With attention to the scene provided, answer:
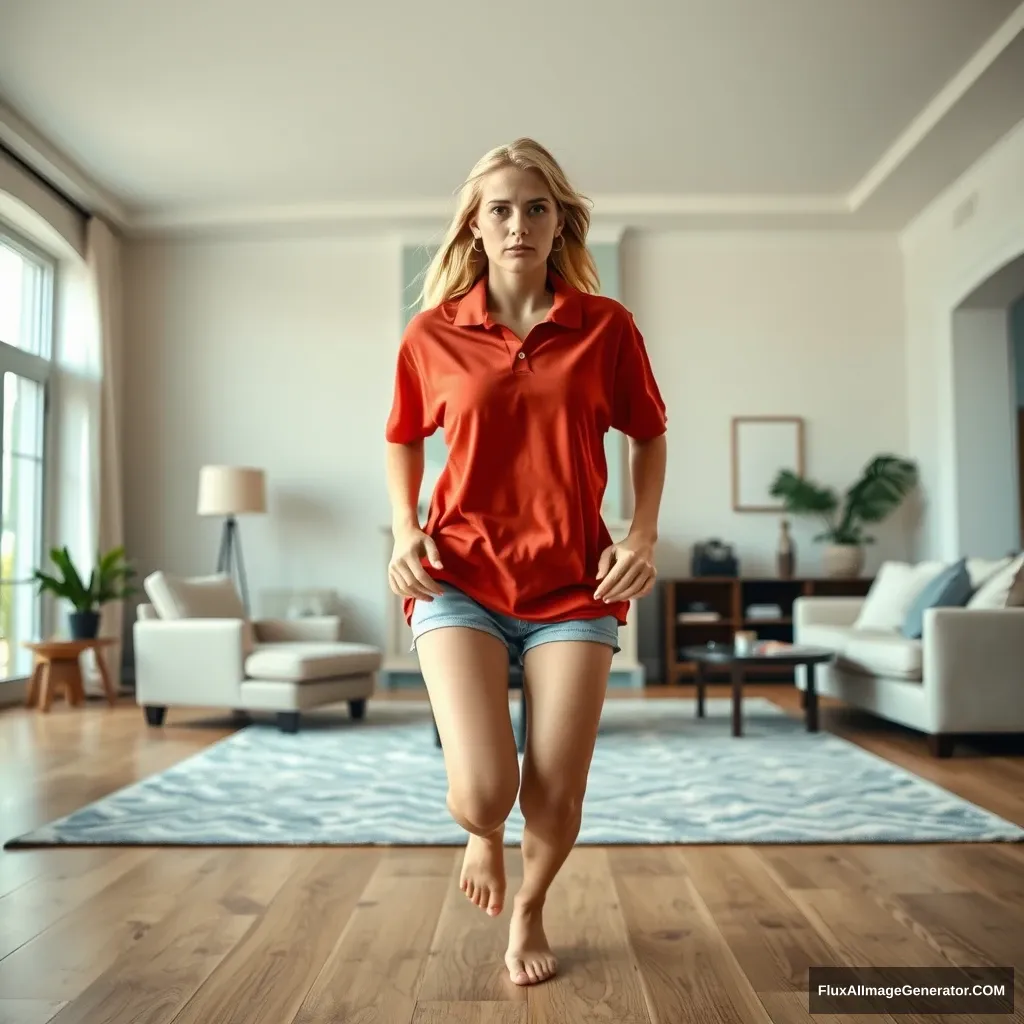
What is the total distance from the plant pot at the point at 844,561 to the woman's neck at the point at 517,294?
6.00 m

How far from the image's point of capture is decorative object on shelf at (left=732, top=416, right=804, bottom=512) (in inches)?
307

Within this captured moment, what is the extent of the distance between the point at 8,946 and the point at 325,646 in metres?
3.56

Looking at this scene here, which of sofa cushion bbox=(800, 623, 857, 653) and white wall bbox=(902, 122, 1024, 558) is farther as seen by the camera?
white wall bbox=(902, 122, 1024, 558)

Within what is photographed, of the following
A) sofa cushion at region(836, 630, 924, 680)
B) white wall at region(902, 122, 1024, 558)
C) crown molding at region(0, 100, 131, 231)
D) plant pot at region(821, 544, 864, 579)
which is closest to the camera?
sofa cushion at region(836, 630, 924, 680)

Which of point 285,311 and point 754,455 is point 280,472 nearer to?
point 285,311

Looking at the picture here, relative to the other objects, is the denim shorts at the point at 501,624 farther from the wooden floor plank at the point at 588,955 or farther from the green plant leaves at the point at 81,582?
the green plant leaves at the point at 81,582

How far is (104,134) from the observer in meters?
6.36

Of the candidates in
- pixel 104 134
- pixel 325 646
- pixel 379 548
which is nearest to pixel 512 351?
pixel 325 646

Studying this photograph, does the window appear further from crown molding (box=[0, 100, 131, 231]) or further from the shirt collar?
the shirt collar

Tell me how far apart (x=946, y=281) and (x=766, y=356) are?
4.37ft

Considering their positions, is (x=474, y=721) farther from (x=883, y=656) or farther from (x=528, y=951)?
(x=883, y=656)

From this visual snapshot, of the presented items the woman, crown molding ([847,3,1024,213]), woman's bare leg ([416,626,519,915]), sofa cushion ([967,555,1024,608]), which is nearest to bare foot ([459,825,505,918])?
the woman

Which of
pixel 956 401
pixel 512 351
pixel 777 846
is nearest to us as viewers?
pixel 512 351

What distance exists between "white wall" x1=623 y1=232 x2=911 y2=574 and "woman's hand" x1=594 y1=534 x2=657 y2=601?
611 centimetres
